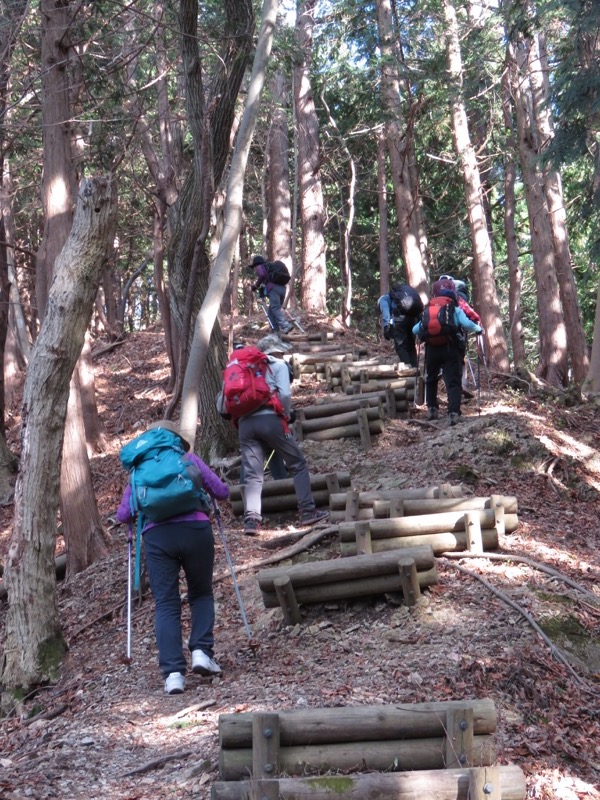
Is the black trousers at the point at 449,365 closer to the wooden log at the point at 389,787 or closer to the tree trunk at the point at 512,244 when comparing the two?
the tree trunk at the point at 512,244

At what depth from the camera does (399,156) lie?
20797 mm

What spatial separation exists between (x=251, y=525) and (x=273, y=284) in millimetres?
9244

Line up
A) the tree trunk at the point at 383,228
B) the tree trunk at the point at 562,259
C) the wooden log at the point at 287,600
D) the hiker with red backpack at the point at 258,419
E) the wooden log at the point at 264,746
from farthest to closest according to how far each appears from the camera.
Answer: the tree trunk at the point at 383,228
the tree trunk at the point at 562,259
the hiker with red backpack at the point at 258,419
the wooden log at the point at 287,600
the wooden log at the point at 264,746

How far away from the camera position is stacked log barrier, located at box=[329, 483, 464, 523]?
827 cm

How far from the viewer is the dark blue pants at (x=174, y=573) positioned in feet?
20.6

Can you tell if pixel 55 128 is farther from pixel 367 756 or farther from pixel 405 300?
pixel 367 756

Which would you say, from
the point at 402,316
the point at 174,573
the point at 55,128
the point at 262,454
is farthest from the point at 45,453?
the point at 402,316

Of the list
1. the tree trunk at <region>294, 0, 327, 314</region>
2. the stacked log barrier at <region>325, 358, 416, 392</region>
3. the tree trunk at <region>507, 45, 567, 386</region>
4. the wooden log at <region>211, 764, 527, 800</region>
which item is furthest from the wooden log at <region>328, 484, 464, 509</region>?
the tree trunk at <region>294, 0, 327, 314</region>

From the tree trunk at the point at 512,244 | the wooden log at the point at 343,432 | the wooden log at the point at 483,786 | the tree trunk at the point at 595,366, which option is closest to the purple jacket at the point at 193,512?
the wooden log at the point at 483,786

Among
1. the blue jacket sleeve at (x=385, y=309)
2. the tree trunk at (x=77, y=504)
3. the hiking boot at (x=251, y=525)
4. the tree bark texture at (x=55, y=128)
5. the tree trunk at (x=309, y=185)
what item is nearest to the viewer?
the hiking boot at (x=251, y=525)

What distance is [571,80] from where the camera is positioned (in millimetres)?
13969

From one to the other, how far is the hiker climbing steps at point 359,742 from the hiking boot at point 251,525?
486 centimetres

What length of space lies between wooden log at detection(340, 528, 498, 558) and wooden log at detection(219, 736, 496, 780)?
9.57ft

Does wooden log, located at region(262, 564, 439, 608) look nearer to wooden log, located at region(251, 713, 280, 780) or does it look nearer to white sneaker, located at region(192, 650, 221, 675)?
white sneaker, located at region(192, 650, 221, 675)
